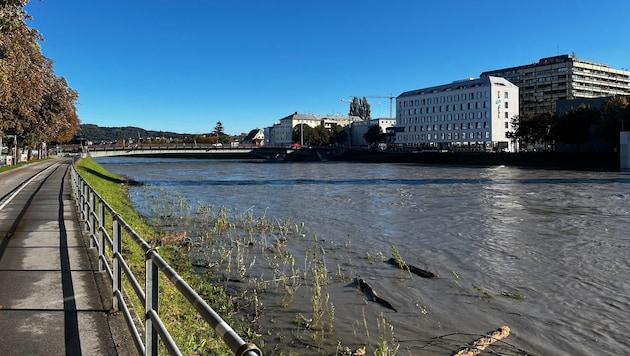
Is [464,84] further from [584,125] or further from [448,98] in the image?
[584,125]

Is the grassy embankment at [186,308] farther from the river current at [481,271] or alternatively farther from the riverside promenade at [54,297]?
the river current at [481,271]

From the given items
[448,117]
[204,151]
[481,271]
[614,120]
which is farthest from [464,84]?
[481,271]

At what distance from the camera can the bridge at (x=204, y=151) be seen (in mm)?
92188

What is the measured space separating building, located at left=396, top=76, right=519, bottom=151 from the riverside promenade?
113941 mm

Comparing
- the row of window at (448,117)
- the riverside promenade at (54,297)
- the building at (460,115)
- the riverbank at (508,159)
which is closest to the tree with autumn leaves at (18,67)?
the riverside promenade at (54,297)

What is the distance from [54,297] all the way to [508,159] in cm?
8866

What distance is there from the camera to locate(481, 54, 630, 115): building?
15375cm

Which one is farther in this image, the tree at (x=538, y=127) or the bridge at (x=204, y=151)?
the bridge at (x=204, y=151)

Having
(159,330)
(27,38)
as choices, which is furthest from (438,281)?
(27,38)

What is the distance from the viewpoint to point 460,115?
13312 centimetres

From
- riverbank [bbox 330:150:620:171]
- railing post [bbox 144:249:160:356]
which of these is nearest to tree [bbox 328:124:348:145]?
riverbank [bbox 330:150:620:171]

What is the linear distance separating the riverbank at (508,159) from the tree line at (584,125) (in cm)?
368

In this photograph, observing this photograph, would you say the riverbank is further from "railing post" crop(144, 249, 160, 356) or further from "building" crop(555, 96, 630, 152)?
"railing post" crop(144, 249, 160, 356)

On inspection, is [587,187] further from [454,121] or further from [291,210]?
[454,121]
